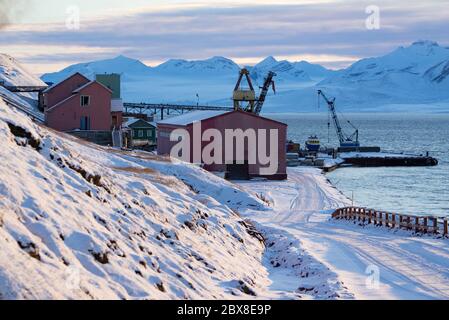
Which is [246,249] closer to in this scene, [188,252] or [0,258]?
[188,252]

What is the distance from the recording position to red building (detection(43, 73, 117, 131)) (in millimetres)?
64688

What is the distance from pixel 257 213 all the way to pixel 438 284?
22387 mm

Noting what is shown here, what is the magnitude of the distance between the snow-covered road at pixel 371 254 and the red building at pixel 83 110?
2027cm

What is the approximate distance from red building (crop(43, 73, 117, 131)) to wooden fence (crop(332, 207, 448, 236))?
25.4 metres

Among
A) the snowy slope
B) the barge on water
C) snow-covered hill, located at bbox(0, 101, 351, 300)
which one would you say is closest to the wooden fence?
snow-covered hill, located at bbox(0, 101, 351, 300)

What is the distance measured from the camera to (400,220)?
37.6m

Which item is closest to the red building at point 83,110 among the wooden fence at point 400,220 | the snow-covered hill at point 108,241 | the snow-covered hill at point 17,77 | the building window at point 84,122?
the building window at point 84,122

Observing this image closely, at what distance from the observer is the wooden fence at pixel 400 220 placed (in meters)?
35.2

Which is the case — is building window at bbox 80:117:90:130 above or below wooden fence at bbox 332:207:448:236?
above

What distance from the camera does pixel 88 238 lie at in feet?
52.2

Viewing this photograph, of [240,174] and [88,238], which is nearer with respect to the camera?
[88,238]

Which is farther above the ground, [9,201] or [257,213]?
[9,201]

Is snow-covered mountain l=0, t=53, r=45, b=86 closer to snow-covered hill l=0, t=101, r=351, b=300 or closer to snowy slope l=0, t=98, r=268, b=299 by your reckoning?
snow-covered hill l=0, t=101, r=351, b=300
